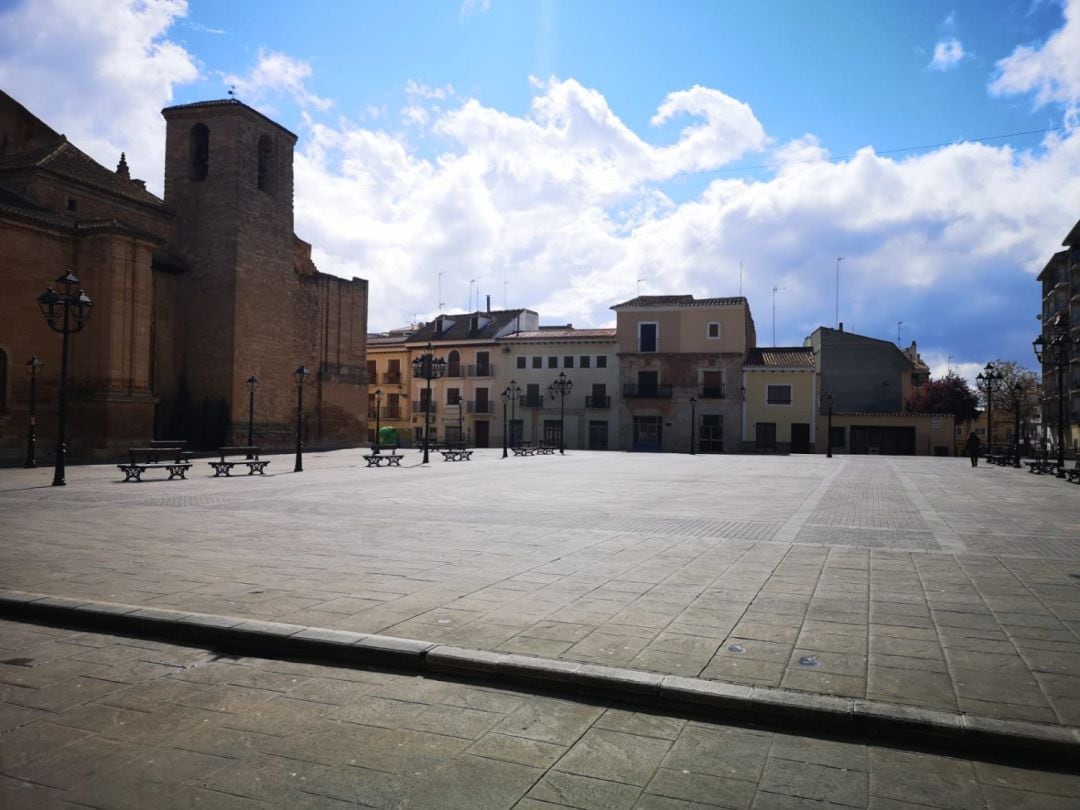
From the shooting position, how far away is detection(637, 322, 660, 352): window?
5119cm

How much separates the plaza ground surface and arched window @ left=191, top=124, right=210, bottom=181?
29887 millimetres

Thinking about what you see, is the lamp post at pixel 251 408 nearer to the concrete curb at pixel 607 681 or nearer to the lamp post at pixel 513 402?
the concrete curb at pixel 607 681

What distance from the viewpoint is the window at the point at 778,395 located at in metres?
48.2

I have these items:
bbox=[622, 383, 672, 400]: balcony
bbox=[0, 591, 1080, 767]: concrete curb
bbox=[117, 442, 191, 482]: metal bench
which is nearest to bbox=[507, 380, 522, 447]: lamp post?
bbox=[622, 383, 672, 400]: balcony

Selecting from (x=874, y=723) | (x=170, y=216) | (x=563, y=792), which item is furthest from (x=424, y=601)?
(x=170, y=216)

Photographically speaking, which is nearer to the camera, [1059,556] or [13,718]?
[13,718]

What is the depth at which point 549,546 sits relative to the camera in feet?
26.6

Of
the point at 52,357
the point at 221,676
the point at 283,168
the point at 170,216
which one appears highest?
the point at 283,168

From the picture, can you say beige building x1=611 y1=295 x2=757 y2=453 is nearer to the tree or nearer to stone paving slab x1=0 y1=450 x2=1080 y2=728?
the tree

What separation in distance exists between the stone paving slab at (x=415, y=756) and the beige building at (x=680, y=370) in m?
46.3

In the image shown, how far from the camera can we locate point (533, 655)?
13.8 feet

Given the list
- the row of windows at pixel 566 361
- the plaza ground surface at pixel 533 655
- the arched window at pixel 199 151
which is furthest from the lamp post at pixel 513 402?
the plaza ground surface at pixel 533 655

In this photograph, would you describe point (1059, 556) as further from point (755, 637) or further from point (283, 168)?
point (283, 168)

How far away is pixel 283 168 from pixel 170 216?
6.15 meters
